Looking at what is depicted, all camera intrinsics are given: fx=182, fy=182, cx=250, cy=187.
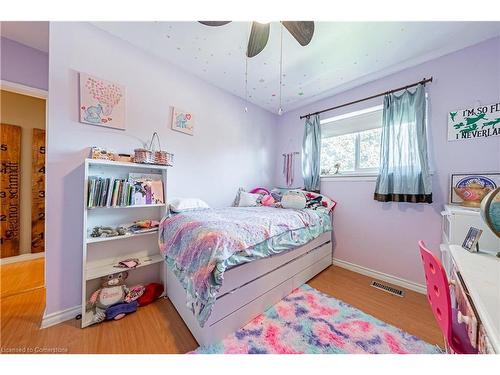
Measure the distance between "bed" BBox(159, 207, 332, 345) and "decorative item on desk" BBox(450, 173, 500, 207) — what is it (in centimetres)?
141

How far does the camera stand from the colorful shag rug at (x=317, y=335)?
1222mm

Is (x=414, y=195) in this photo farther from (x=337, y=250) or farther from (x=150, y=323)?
(x=150, y=323)

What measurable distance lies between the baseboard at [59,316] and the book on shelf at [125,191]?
895mm

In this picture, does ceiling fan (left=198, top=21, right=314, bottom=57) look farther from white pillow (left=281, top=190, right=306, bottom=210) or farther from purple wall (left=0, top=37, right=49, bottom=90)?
purple wall (left=0, top=37, right=49, bottom=90)

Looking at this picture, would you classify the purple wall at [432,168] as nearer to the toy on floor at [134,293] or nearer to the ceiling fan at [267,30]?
the ceiling fan at [267,30]

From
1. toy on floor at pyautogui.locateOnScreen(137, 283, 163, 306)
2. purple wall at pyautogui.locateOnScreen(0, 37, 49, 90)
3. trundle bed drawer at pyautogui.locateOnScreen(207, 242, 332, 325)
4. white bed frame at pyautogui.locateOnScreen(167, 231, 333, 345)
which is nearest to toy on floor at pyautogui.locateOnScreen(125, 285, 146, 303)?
toy on floor at pyautogui.locateOnScreen(137, 283, 163, 306)

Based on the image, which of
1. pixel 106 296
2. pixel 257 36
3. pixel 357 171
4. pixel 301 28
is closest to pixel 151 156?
pixel 106 296

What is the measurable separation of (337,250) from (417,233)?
94cm

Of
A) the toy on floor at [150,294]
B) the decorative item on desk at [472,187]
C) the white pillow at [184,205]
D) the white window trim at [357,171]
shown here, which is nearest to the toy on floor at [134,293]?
the toy on floor at [150,294]

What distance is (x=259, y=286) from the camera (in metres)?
1.51

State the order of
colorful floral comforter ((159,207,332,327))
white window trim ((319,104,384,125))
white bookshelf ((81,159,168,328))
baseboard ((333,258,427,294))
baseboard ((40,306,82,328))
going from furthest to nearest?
1. white window trim ((319,104,384,125))
2. baseboard ((333,258,427,294))
3. white bookshelf ((81,159,168,328))
4. baseboard ((40,306,82,328))
5. colorful floral comforter ((159,207,332,327))

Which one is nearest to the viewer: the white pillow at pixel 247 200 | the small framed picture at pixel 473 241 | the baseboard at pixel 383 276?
the small framed picture at pixel 473 241

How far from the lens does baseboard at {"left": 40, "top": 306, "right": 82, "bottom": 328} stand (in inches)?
55.5

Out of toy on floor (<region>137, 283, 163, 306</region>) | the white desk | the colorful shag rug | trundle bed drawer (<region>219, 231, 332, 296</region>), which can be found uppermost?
the white desk
